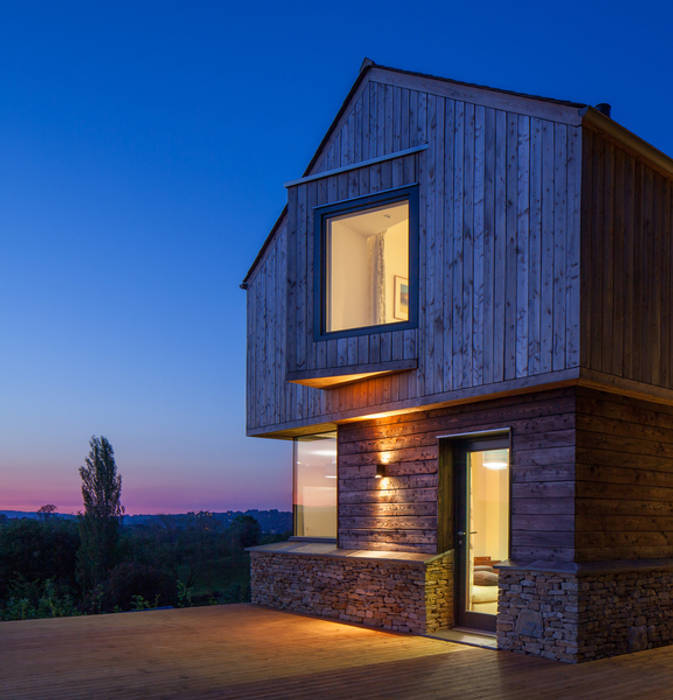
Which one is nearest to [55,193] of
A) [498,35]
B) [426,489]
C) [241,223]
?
[241,223]

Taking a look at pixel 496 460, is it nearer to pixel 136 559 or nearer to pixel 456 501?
pixel 456 501

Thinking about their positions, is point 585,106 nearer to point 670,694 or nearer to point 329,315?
point 329,315

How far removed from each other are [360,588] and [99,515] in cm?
1617

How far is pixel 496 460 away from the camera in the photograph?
7867mm

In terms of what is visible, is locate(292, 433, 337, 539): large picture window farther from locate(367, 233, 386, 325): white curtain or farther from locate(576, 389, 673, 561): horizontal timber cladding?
locate(576, 389, 673, 561): horizontal timber cladding

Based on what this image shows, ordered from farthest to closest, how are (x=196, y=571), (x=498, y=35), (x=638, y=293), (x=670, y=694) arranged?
(x=498, y=35) → (x=196, y=571) → (x=638, y=293) → (x=670, y=694)

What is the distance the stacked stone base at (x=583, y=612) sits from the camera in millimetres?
6379

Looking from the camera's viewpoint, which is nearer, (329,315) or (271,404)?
(329,315)

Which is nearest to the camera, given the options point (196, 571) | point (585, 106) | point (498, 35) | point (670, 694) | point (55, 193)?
point (670, 694)

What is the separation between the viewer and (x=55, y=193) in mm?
19875

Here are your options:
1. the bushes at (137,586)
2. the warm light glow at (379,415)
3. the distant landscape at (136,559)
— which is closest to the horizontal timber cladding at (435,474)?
the warm light glow at (379,415)

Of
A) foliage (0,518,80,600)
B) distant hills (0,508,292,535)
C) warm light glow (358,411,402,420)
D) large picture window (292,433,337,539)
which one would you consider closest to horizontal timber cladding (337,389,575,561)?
warm light glow (358,411,402,420)

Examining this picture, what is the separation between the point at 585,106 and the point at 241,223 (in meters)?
24.0

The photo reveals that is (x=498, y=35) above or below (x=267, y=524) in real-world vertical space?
above
